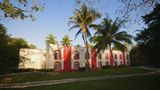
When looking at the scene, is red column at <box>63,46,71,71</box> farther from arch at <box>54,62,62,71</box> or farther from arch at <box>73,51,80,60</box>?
arch at <box>73,51,80,60</box>

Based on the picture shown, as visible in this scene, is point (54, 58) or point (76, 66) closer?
point (54, 58)

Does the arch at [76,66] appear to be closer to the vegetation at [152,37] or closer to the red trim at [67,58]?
the red trim at [67,58]

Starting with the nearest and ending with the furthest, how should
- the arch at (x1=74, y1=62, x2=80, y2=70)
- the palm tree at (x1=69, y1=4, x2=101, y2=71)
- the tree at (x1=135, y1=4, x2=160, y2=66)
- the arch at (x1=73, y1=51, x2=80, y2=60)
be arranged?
1. the tree at (x1=135, y1=4, x2=160, y2=66)
2. the palm tree at (x1=69, y1=4, x2=101, y2=71)
3. the arch at (x1=74, y1=62, x2=80, y2=70)
4. the arch at (x1=73, y1=51, x2=80, y2=60)

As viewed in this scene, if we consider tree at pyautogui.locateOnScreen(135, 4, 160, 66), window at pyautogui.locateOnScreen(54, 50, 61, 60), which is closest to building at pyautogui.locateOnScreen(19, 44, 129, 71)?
window at pyautogui.locateOnScreen(54, 50, 61, 60)

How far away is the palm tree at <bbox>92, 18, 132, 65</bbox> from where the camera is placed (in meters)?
40.9

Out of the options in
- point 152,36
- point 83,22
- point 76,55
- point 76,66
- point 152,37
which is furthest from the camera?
point 76,55

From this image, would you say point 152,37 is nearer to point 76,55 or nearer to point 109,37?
point 109,37

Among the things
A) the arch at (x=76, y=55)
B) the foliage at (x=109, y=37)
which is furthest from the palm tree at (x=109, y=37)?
the arch at (x=76, y=55)


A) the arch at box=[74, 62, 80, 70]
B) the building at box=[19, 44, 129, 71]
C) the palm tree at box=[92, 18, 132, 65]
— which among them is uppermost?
the palm tree at box=[92, 18, 132, 65]

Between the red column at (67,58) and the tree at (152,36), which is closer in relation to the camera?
the tree at (152,36)

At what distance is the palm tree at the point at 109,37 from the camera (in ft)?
134

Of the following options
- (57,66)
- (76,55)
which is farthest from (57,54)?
(76,55)

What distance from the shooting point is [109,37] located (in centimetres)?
4112

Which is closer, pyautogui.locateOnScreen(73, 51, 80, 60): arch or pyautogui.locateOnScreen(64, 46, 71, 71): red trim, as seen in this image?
pyautogui.locateOnScreen(64, 46, 71, 71): red trim
